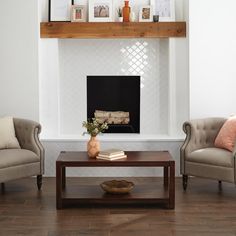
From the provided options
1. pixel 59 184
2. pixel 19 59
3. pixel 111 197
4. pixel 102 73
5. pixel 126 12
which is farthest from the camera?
pixel 102 73

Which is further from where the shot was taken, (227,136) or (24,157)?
(227,136)

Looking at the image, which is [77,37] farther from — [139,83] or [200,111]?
[200,111]

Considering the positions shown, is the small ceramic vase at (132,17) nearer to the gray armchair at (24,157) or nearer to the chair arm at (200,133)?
the chair arm at (200,133)

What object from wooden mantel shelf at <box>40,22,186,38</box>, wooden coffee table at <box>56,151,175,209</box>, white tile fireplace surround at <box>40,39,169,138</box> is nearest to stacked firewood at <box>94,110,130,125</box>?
white tile fireplace surround at <box>40,39,169,138</box>

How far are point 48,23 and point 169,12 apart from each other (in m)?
1.58

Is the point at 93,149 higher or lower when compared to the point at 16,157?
higher

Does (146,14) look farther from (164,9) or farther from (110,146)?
(110,146)

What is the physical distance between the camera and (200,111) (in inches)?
269

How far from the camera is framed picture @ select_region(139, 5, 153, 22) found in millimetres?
7016

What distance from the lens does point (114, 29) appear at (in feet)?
22.6

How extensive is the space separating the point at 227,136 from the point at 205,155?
1.23ft

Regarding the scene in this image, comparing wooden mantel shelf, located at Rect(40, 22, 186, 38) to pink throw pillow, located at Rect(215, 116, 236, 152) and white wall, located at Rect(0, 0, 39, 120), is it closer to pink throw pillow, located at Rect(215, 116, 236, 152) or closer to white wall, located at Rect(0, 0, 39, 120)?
white wall, located at Rect(0, 0, 39, 120)

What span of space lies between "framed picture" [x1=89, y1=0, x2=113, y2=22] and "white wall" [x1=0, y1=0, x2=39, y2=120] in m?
0.74

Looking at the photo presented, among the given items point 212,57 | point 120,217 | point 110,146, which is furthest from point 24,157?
point 212,57
